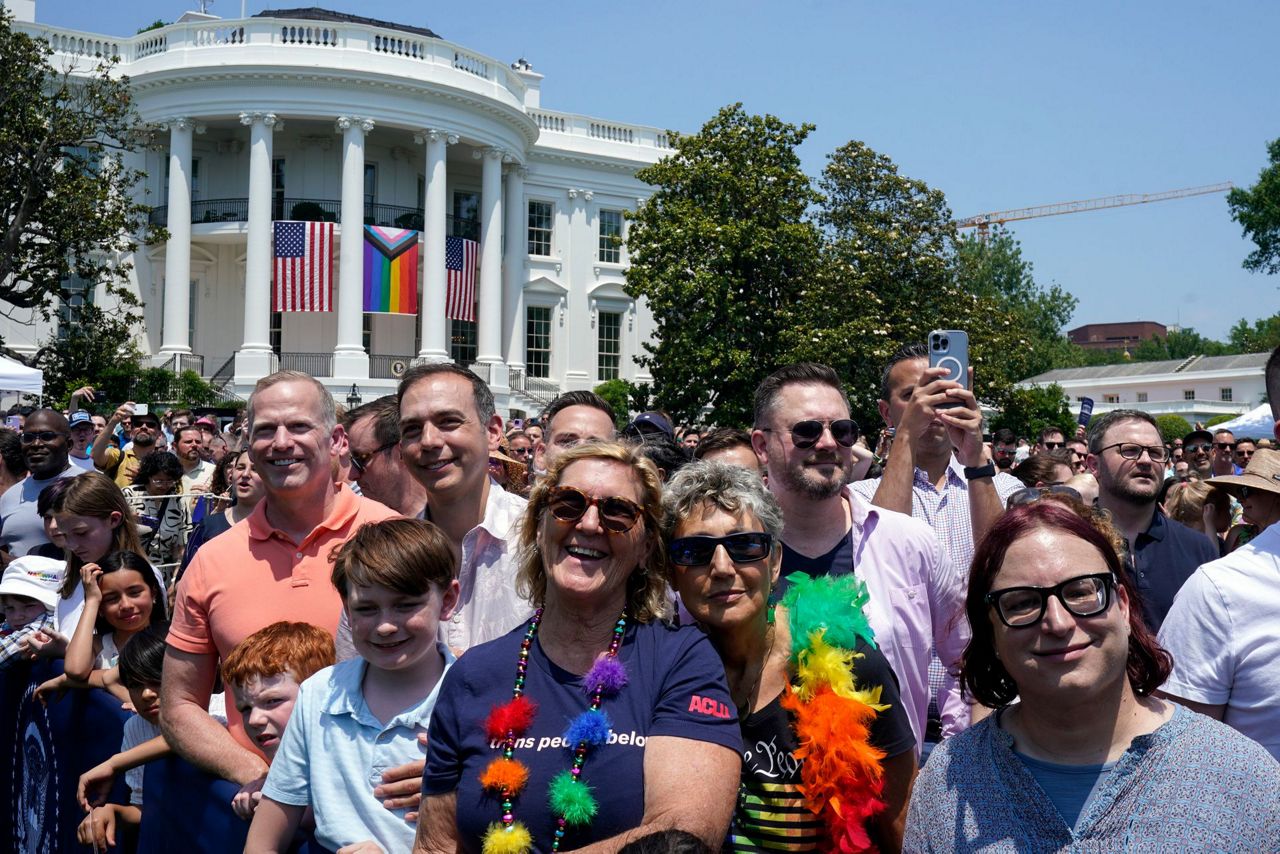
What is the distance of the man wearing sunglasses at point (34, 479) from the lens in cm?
796

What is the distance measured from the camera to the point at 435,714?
9.43 feet

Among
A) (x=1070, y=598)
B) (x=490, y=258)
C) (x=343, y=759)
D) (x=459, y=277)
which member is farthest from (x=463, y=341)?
(x=1070, y=598)

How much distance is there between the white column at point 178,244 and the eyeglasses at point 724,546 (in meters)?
33.1

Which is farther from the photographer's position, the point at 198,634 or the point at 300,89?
the point at 300,89

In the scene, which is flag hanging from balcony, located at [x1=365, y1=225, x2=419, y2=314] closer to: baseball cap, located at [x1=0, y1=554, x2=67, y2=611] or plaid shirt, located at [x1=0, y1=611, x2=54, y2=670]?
baseball cap, located at [x1=0, y1=554, x2=67, y2=611]

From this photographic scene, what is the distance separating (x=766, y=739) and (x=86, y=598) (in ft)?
11.8

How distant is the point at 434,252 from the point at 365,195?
4.06m

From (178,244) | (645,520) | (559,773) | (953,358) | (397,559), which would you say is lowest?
(559,773)

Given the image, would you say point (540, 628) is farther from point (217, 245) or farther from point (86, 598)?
point (217, 245)

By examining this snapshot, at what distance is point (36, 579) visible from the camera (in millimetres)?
6109

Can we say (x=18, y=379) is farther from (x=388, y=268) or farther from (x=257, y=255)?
(x=388, y=268)

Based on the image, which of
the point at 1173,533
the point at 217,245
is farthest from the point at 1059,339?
the point at 1173,533

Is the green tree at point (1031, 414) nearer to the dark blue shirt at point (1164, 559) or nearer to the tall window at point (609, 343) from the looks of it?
the tall window at point (609, 343)

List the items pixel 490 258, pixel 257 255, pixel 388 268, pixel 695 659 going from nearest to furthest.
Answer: pixel 695 659 → pixel 257 255 → pixel 388 268 → pixel 490 258
